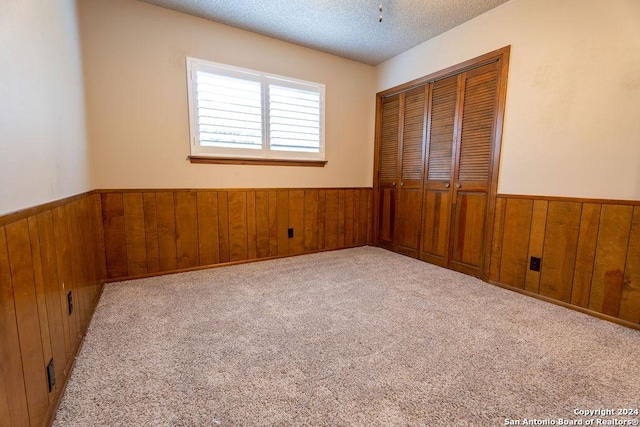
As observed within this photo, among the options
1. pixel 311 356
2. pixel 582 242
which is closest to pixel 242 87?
pixel 311 356

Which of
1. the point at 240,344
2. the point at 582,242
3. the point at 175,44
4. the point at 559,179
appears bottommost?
the point at 240,344

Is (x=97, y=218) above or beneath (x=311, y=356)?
above

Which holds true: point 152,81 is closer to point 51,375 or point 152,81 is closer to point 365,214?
point 51,375

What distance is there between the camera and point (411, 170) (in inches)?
132

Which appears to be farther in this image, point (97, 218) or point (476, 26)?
point (476, 26)

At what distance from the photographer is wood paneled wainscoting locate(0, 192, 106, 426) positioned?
0.81m

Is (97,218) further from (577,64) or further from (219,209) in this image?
(577,64)

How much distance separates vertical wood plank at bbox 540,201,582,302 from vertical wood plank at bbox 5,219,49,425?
3.03 metres

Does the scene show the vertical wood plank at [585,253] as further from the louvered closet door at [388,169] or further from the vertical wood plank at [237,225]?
the vertical wood plank at [237,225]

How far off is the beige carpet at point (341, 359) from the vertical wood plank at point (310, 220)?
1.17 m

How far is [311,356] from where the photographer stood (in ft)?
4.79

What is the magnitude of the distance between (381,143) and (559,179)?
6.64 feet

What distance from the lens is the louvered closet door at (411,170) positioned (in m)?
3.21

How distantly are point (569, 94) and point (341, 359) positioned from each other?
7.99 ft
